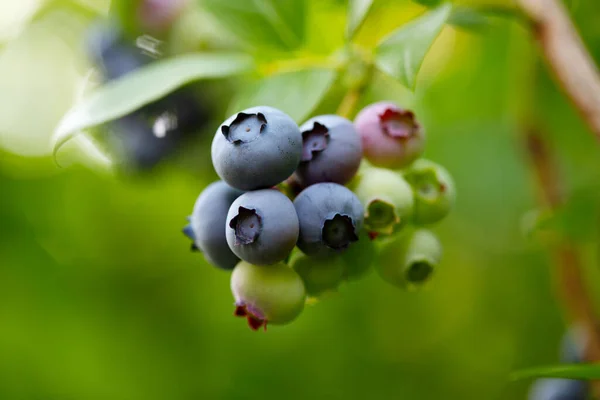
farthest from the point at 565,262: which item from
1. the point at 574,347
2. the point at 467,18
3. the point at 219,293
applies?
the point at 219,293

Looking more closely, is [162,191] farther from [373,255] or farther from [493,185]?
[373,255]

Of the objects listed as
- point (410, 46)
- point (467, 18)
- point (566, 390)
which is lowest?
point (566, 390)

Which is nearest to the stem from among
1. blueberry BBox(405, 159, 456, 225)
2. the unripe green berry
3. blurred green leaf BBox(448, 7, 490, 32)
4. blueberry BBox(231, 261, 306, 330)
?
blurred green leaf BBox(448, 7, 490, 32)

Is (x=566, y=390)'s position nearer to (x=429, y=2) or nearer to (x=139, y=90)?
(x=429, y=2)

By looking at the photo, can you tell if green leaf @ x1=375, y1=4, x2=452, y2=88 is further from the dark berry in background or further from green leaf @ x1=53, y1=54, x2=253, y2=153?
the dark berry in background

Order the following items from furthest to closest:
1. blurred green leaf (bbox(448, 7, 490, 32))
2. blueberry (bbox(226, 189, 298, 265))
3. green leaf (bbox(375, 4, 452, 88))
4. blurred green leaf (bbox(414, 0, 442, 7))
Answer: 1. blurred green leaf (bbox(448, 7, 490, 32))
2. blurred green leaf (bbox(414, 0, 442, 7))
3. green leaf (bbox(375, 4, 452, 88))
4. blueberry (bbox(226, 189, 298, 265))

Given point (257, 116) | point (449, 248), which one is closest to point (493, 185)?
point (449, 248)
